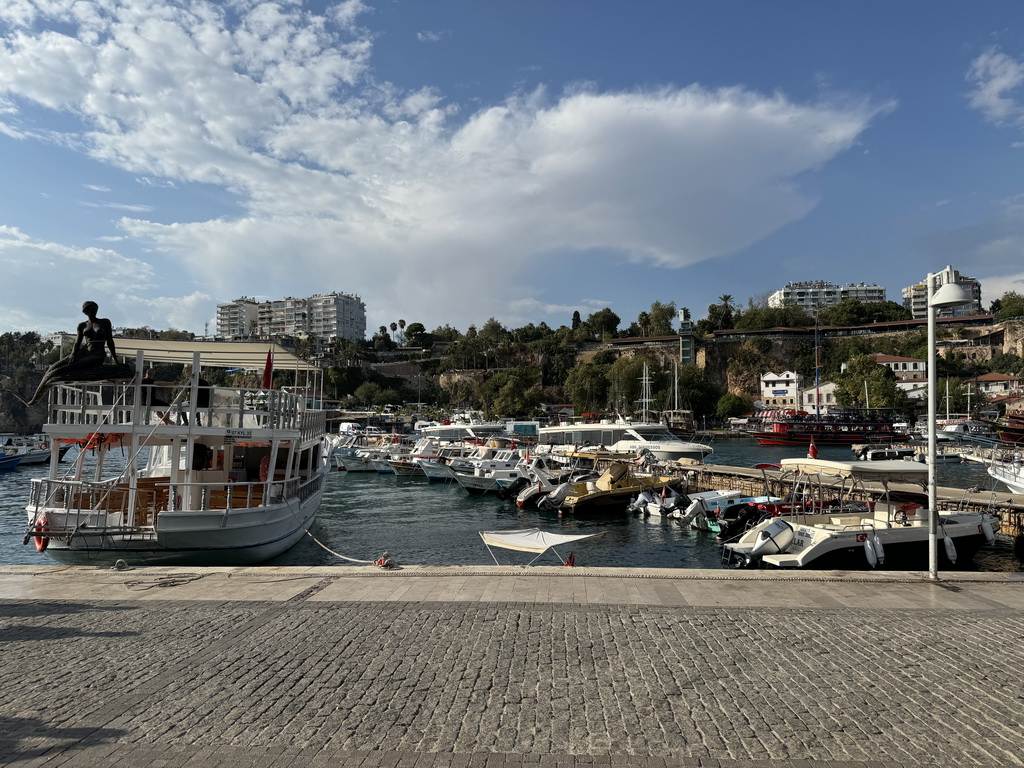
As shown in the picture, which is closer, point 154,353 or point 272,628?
point 272,628

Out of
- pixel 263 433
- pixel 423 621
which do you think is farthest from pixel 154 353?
pixel 423 621

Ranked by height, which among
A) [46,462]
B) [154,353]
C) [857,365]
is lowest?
[46,462]

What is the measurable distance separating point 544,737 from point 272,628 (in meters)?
4.84

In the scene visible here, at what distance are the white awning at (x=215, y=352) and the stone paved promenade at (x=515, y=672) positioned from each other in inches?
302

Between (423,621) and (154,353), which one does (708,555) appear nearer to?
(423,621)

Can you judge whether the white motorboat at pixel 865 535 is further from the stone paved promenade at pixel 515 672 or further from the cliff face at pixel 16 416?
the cliff face at pixel 16 416

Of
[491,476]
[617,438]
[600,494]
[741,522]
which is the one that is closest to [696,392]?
[617,438]

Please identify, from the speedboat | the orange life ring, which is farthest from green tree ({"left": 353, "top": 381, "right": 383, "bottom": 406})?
the orange life ring

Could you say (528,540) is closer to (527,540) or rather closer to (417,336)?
(527,540)

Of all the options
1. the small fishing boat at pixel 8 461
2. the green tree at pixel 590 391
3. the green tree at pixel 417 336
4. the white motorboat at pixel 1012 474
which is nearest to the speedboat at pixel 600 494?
the white motorboat at pixel 1012 474

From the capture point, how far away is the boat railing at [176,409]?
51.9 ft

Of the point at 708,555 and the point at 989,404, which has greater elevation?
the point at 989,404

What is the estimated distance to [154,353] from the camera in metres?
17.9

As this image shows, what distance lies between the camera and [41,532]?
48.9 ft
